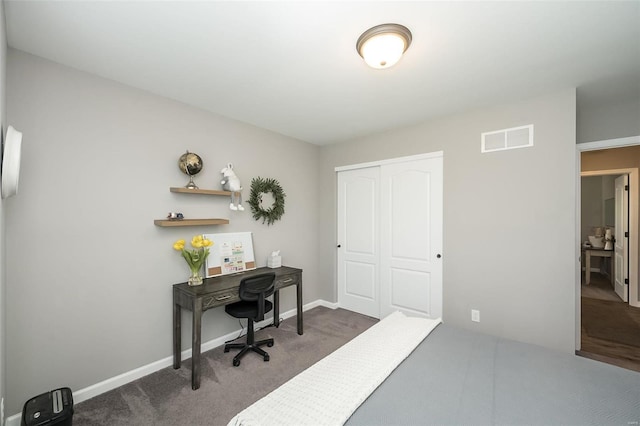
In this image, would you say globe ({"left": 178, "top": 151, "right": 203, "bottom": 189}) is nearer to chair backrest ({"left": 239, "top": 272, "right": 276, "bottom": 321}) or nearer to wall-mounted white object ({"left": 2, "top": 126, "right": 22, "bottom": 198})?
chair backrest ({"left": 239, "top": 272, "right": 276, "bottom": 321})

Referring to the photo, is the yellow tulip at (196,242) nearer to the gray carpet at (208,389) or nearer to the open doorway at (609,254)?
the gray carpet at (208,389)

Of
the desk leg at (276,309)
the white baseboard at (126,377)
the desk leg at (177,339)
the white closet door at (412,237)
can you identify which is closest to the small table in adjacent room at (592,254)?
the white closet door at (412,237)

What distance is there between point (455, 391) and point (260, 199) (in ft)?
8.88

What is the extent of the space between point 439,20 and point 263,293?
2.47 metres

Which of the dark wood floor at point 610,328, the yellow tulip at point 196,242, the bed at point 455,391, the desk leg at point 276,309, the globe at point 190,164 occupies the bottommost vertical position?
the dark wood floor at point 610,328

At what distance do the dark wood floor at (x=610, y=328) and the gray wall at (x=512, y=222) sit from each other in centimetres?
67

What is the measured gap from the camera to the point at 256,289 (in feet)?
8.20

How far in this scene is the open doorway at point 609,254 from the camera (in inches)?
107

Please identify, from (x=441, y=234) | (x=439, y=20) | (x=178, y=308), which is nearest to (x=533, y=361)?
(x=441, y=234)

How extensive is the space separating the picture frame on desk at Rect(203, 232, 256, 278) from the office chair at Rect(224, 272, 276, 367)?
16.3 inches

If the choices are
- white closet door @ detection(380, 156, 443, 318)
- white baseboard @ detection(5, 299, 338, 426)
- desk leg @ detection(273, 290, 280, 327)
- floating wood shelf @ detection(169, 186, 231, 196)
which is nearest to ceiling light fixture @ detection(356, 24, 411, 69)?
white closet door @ detection(380, 156, 443, 318)

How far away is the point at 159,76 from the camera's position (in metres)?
2.16

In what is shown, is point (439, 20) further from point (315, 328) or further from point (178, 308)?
point (315, 328)

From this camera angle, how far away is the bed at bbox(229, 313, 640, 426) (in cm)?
105
